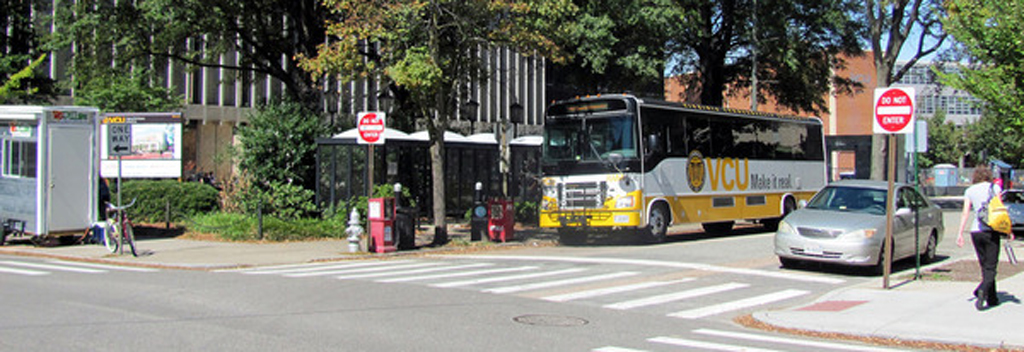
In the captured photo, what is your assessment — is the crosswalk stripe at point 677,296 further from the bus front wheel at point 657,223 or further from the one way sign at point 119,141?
the one way sign at point 119,141

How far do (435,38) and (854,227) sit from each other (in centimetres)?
974

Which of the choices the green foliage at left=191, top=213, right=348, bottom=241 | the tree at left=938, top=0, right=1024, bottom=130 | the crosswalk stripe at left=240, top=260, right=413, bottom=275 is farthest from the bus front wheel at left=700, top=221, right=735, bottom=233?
the crosswalk stripe at left=240, top=260, right=413, bottom=275

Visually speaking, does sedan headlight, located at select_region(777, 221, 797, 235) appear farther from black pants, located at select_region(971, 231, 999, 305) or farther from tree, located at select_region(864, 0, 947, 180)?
tree, located at select_region(864, 0, 947, 180)

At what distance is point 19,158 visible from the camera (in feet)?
60.4

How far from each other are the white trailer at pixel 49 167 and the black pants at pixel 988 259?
17252 millimetres

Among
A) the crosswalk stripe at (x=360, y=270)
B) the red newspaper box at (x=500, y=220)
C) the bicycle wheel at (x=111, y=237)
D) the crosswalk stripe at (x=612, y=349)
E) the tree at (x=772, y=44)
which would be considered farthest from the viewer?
the tree at (x=772, y=44)

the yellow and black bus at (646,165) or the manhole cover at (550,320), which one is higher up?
the yellow and black bus at (646,165)

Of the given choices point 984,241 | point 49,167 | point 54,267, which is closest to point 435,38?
point 49,167

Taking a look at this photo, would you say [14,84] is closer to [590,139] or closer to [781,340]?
[590,139]

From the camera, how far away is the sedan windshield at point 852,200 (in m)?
14.4

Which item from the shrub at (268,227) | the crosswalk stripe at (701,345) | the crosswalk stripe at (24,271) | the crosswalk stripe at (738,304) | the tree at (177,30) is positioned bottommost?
the crosswalk stripe at (738,304)

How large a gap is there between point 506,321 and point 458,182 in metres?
18.3

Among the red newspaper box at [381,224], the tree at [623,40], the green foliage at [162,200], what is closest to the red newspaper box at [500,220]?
the red newspaper box at [381,224]

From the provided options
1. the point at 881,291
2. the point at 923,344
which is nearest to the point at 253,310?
the point at 923,344
